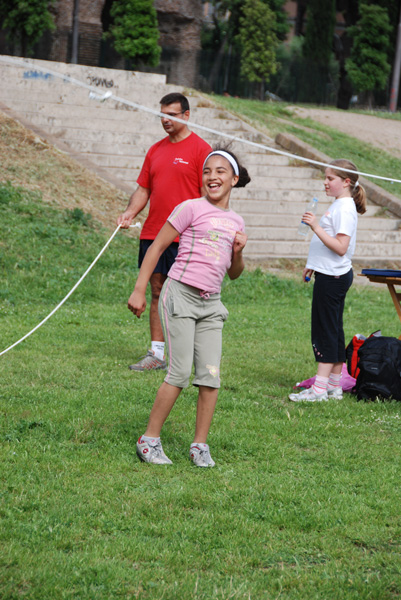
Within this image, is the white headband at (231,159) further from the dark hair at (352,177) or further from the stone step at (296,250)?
the stone step at (296,250)

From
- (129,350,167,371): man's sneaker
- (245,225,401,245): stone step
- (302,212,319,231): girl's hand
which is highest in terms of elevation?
(302,212,319,231): girl's hand

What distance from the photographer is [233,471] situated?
14.7 feet

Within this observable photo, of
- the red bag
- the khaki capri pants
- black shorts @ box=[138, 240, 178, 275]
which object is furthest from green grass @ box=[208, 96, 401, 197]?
the khaki capri pants

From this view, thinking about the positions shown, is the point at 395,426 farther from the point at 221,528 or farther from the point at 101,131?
the point at 101,131

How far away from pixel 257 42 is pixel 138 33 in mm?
8377

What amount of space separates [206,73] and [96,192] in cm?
2271

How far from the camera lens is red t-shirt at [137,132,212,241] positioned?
22.1ft

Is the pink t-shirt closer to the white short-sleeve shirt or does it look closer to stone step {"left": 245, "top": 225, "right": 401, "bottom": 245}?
the white short-sleeve shirt

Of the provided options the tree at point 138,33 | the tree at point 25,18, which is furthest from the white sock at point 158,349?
the tree at point 138,33

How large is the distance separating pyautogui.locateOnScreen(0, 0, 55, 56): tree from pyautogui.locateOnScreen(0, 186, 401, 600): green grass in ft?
61.3

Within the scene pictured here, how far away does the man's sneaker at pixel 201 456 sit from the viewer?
4555 millimetres

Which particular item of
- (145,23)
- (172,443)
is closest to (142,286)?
(172,443)

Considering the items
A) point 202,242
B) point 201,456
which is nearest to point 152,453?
point 201,456

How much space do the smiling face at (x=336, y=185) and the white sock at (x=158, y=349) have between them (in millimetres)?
2052
